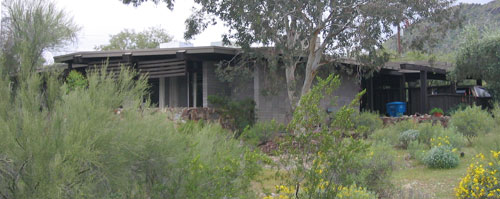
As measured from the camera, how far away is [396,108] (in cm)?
2111

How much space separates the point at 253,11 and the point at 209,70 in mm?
3012

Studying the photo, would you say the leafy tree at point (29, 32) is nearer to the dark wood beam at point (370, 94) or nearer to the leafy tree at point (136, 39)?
the dark wood beam at point (370, 94)

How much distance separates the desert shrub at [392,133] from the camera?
13.3 metres

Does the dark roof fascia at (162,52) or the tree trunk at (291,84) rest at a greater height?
the dark roof fascia at (162,52)

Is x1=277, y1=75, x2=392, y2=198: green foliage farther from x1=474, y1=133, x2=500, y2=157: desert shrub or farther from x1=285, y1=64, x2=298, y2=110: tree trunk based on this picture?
x1=285, y1=64, x2=298, y2=110: tree trunk

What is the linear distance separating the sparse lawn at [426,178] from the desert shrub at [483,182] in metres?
0.59

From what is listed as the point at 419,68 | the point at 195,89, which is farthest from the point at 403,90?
the point at 195,89

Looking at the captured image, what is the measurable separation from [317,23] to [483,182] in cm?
804

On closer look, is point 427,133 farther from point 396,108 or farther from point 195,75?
point 396,108

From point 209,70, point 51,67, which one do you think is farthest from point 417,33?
point 51,67

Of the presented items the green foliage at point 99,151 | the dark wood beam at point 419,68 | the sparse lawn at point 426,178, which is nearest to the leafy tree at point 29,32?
the green foliage at point 99,151

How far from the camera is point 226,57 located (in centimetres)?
1664

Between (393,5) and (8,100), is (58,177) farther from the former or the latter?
(393,5)

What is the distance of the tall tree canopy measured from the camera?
1416 centimetres
